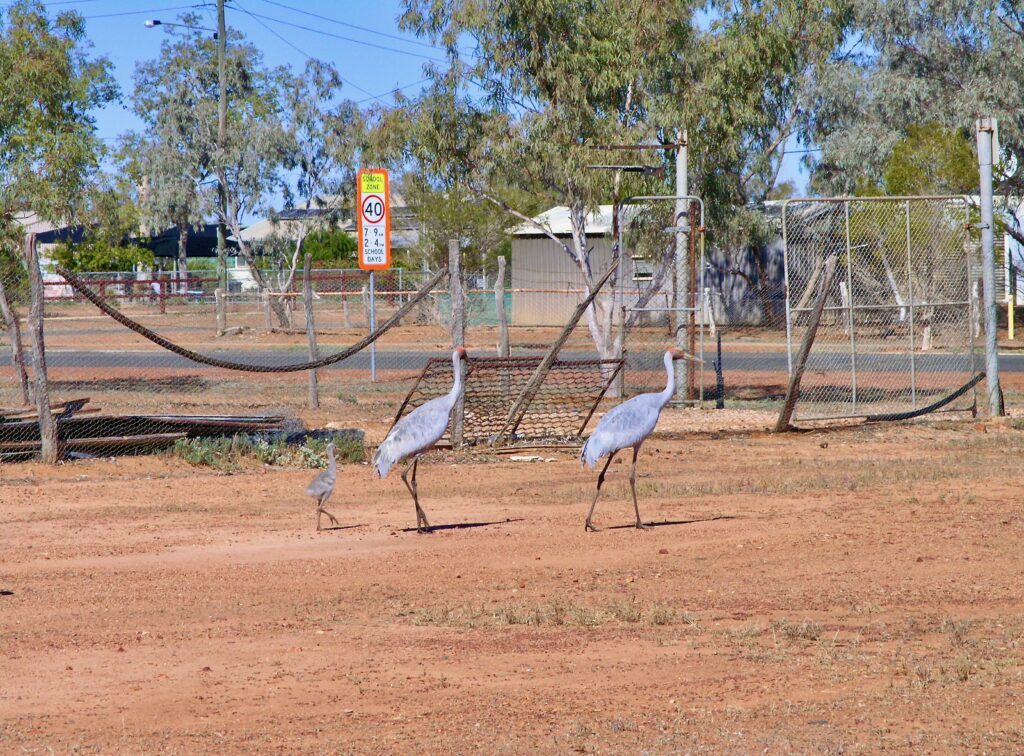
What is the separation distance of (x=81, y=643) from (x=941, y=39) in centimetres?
3625

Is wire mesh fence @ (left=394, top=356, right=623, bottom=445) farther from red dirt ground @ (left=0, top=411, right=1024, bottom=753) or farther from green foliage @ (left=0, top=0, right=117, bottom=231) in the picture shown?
green foliage @ (left=0, top=0, right=117, bottom=231)

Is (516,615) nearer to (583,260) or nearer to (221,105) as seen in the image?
(583,260)

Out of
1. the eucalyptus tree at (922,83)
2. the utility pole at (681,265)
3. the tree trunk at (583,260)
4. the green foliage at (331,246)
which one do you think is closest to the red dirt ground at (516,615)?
the utility pole at (681,265)

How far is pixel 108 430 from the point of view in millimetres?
14898

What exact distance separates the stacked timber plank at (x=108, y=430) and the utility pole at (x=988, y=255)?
9.21m

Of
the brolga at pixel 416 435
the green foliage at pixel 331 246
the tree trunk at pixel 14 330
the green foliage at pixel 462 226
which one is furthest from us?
the green foliage at pixel 331 246

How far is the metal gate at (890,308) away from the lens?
17.8 metres

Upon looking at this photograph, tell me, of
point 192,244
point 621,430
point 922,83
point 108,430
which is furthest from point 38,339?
point 192,244

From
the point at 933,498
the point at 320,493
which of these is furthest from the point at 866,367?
the point at 320,493

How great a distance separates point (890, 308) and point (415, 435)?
7.79 meters

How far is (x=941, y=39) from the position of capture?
3881cm

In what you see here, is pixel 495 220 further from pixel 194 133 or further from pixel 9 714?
pixel 9 714

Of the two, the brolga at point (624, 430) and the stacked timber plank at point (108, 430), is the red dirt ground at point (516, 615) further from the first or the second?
the brolga at point (624, 430)

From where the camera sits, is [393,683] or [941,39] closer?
[393,683]
